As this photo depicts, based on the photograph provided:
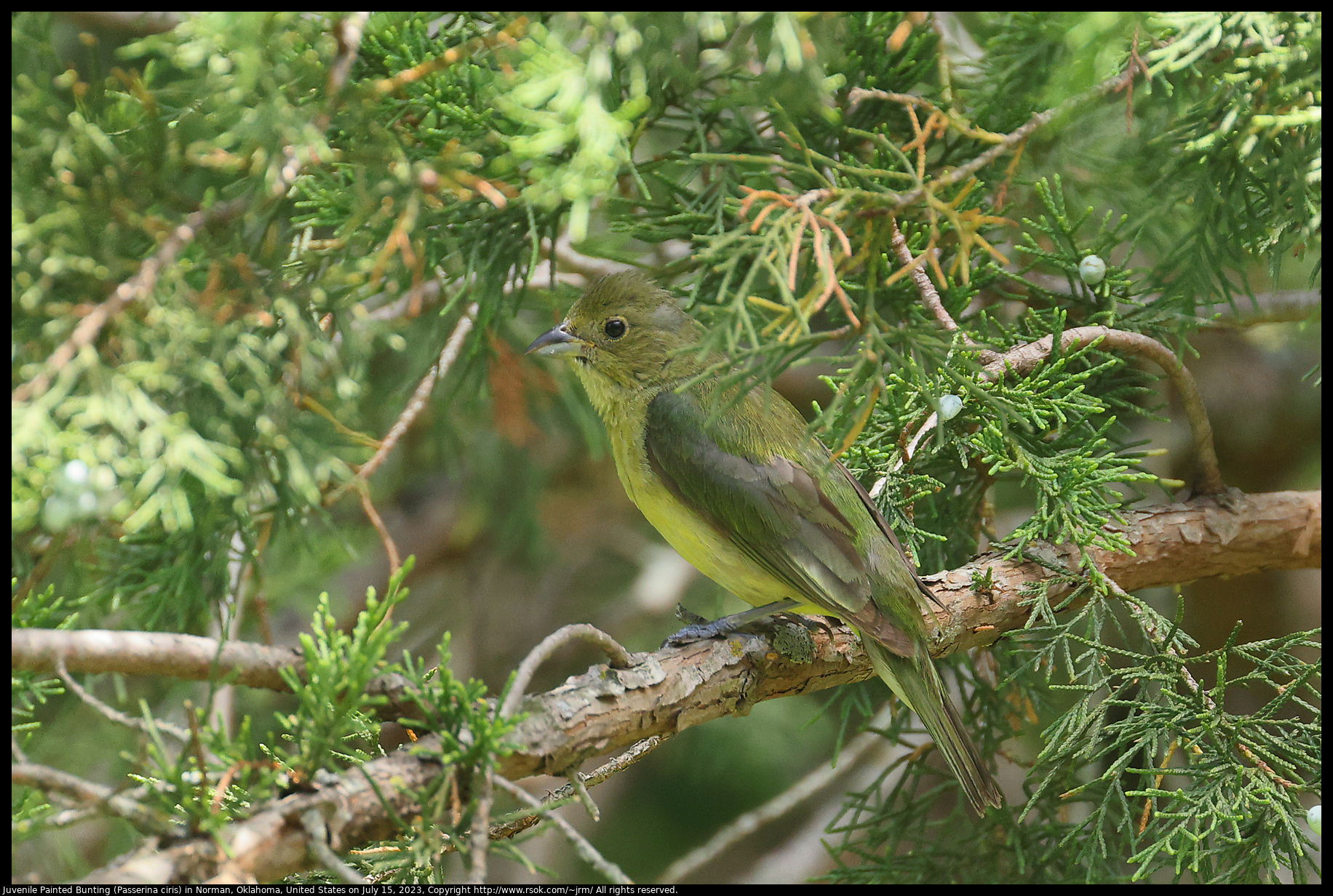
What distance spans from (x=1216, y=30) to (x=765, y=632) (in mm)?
1907

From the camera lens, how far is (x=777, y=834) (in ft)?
19.7

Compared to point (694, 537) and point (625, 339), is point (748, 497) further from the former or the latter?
point (625, 339)

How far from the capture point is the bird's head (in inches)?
132

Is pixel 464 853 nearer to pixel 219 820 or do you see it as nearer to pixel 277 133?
pixel 219 820

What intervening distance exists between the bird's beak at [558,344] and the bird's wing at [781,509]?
0.50 m

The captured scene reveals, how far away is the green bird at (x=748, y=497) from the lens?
8.89ft

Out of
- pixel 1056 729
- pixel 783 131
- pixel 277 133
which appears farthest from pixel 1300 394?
pixel 277 133

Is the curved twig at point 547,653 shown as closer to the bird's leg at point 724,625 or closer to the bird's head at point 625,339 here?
the bird's leg at point 724,625

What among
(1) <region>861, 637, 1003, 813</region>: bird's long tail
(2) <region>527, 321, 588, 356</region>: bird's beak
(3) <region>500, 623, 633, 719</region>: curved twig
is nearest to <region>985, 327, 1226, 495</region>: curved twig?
(1) <region>861, 637, 1003, 813</region>: bird's long tail

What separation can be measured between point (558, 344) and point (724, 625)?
49.7 inches

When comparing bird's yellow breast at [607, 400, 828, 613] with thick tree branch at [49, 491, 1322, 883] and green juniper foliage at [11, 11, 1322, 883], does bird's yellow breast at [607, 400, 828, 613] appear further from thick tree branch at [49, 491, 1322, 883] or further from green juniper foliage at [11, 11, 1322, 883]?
green juniper foliage at [11, 11, 1322, 883]

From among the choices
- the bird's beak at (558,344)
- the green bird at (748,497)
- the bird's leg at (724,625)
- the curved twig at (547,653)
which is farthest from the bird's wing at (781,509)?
the curved twig at (547,653)

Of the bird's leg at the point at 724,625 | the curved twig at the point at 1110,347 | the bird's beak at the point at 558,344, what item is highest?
the curved twig at the point at 1110,347

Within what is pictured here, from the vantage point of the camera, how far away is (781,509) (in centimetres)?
288
